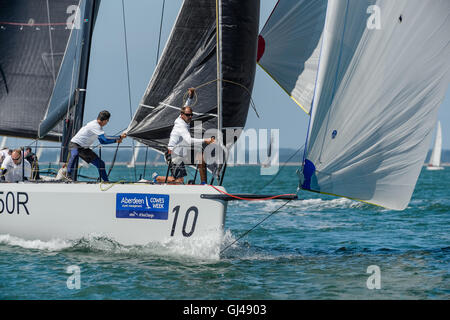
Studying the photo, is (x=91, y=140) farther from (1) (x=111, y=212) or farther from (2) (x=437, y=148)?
(2) (x=437, y=148)

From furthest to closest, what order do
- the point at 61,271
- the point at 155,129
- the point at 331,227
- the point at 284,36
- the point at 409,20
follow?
the point at 331,227
the point at 155,129
the point at 284,36
the point at 61,271
the point at 409,20

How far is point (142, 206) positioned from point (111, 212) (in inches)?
24.1

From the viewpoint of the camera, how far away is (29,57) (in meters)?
13.1

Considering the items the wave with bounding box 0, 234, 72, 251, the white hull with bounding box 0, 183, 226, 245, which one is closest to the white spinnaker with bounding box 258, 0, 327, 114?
the white hull with bounding box 0, 183, 226, 245

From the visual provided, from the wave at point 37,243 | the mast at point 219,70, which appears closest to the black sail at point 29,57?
the wave at point 37,243

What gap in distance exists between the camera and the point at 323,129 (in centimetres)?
816

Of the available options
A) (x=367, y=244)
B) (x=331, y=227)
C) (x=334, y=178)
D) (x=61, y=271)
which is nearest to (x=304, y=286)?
(x=334, y=178)

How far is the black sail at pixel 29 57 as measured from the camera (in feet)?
42.5

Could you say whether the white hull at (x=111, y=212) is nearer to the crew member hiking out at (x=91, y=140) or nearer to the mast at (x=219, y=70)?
the crew member hiking out at (x=91, y=140)

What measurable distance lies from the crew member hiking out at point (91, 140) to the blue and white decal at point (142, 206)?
100 centimetres

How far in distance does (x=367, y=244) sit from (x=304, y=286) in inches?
196

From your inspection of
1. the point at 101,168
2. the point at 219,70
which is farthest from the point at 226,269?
the point at 219,70
